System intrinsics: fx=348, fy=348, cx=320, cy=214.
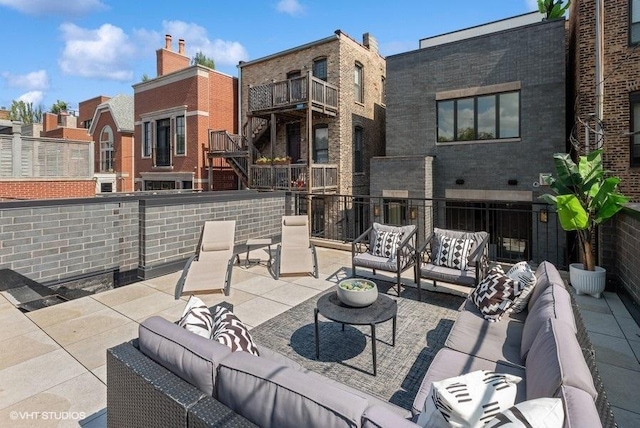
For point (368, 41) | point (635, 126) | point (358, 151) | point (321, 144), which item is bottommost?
point (635, 126)

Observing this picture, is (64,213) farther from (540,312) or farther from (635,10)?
(635,10)

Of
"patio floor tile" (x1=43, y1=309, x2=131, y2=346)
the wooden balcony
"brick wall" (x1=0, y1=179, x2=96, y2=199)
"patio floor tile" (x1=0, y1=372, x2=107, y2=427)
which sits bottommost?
"patio floor tile" (x1=0, y1=372, x2=107, y2=427)

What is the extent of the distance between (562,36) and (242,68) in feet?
44.7

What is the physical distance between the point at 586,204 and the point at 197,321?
577cm

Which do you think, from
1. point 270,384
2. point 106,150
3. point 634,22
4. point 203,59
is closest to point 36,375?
point 270,384

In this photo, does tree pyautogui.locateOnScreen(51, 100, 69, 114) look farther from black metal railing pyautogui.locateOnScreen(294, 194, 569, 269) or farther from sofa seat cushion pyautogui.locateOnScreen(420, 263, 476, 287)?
sofa seat cushion pyautogui.locateOnScreen(420, 263, 476, 287)

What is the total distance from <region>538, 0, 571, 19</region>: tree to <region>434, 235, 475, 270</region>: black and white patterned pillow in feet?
35.3

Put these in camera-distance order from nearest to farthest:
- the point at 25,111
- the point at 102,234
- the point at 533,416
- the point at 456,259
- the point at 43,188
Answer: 1. the point at 533,416
2. the point at 456,259
3. the point at 102,234
4. the point at 43,188
5. the point at 25,111

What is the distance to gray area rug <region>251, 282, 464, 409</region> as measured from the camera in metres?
3.20

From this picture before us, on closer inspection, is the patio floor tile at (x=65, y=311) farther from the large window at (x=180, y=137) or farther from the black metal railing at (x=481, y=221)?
the large window at (x=180, y=137)

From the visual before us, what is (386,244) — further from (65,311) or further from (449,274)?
(65,311)

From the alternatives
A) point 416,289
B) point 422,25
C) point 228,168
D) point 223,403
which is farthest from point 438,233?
point 228,168

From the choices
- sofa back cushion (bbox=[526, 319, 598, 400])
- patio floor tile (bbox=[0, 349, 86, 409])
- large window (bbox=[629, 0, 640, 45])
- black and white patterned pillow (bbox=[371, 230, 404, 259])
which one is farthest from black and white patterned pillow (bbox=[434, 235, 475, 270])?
large window (bbox=[629, 0, 640, 45])

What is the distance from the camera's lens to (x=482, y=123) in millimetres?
12094
